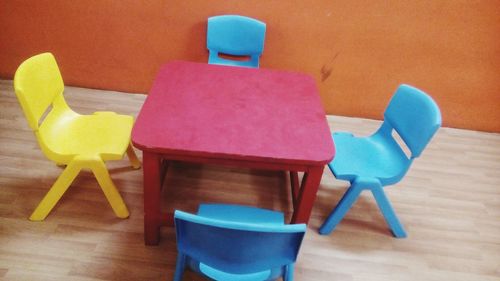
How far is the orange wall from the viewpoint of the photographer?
2.51 m

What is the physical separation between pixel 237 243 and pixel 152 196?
0.67 metres

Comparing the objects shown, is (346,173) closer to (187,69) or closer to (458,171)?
(187,69)

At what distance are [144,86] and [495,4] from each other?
2.74 meters

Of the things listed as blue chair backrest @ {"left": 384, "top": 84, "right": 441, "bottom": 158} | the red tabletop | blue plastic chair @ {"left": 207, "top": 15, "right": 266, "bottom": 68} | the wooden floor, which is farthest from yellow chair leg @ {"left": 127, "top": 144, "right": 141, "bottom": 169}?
blue chair backrest @ {"left": 384, "top": 84, "right": 441, "bottom": 158}

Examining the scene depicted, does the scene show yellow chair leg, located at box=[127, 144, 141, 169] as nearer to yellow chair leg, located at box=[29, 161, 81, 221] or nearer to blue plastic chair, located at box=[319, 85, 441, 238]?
yellow chair leg, located at box=[29, 161, 81, 221]

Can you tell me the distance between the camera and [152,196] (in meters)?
1.55

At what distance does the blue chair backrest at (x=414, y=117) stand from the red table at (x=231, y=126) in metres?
0.49

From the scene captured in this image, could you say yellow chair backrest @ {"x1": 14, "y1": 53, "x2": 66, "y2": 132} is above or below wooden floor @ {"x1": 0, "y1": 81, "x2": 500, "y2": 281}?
above

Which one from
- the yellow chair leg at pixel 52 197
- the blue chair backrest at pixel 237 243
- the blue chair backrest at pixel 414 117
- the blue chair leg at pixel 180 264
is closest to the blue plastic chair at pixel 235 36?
the blue chair backrest at pixel 414 117

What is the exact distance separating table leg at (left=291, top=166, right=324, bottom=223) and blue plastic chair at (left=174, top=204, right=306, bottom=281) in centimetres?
38

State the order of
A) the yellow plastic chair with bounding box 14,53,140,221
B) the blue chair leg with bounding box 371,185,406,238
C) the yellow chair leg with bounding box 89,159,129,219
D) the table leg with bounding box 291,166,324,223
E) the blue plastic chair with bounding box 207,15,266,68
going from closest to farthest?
the table leg with bounding box 291,166,324,223, the yellow plastic chair with bounding box 14,53,140,221, the yellow chair leg with bounding box 89,159,129,219, the blue chair leg with bounding box 371,185,406,238, the blue plastic chair with bounding box 207,15,266,68

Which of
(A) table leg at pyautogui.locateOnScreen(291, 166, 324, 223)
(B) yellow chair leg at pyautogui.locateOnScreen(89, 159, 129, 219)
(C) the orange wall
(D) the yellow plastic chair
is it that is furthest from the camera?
(C) the orange wall

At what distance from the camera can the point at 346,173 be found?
5.71 feet

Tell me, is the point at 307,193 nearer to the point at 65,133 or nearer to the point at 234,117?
the point at 234,117
